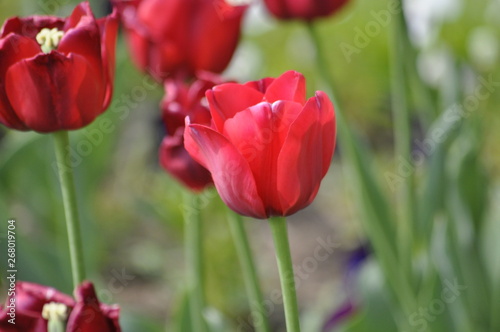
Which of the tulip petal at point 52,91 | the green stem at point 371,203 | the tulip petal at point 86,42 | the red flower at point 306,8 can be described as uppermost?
the tulip petal at point 86,42

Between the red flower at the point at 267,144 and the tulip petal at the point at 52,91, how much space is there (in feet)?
Answer: 0.33

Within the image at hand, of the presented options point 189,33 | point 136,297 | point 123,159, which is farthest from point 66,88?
point 123,159

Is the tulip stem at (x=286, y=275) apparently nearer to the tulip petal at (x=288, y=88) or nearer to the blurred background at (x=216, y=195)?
the tulip petal at (x=288, y=88)

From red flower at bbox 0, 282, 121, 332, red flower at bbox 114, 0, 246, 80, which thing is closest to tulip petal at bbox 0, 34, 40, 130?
red flower at bbox 0, 282, 121, 332

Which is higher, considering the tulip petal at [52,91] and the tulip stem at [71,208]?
the tulip petal at [52,91]

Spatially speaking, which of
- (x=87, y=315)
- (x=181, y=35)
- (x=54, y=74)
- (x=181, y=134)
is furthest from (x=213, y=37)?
(x=87, y=315)

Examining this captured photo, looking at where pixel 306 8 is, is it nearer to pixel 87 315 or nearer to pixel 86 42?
pixel 86 42

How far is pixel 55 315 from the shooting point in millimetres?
396

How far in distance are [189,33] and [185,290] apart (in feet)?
0.74

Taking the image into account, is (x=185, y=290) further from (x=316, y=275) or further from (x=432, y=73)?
(x=432, y=73)

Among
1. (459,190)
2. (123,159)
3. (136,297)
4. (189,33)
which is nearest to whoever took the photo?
(189,33)

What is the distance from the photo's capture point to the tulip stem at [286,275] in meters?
0.38

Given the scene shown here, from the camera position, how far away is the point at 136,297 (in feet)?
5.02

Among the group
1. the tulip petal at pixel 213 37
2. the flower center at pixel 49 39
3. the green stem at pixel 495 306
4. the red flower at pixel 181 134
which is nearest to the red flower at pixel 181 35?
the tulip petal at pixel 213 37
